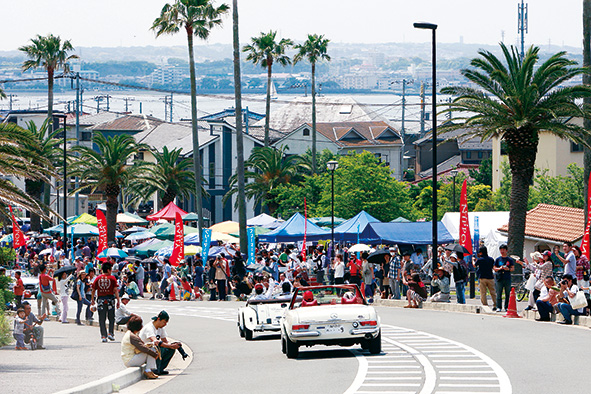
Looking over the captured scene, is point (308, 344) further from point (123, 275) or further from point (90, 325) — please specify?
point (123, 275)

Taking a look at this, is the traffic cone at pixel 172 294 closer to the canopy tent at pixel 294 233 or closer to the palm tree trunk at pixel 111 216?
the canopy tent at pixel 294 233

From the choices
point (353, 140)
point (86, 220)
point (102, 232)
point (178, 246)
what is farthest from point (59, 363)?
point (353, 140)

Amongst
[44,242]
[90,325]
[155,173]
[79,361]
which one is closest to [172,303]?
[90,325]

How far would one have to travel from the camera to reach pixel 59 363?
57.0ft

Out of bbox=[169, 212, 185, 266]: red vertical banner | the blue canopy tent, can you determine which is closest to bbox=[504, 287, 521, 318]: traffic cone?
the blue canopy tent

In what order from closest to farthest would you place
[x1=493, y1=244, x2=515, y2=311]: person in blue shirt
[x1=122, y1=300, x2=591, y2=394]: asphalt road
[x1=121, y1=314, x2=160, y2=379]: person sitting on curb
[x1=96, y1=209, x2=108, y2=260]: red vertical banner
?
[x1=122, y1=300, x2=591, y2=394]: asphalt road → [x1=121, y1=314, x2=160, y2=379]: person sitting on curb → [x1=493, y1=244, x2=515, y2=311]: person in blue shirt → [x1=96, y1=209, x2=108, y2=260]: red vertical banner

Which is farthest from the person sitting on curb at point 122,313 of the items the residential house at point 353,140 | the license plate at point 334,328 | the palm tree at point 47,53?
the residential house at point 353,140

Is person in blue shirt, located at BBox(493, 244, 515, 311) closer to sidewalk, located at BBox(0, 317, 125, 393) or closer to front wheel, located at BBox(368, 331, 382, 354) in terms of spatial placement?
front wheel, located at BBox(368, 331, 382, 354)

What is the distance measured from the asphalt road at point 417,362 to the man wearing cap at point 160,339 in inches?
16.5

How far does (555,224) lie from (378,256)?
1124 centimetres

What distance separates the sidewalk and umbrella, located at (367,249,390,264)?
11.5 meters

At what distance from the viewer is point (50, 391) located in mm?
12984

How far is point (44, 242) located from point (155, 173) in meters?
9.48

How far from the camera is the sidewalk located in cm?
1400
